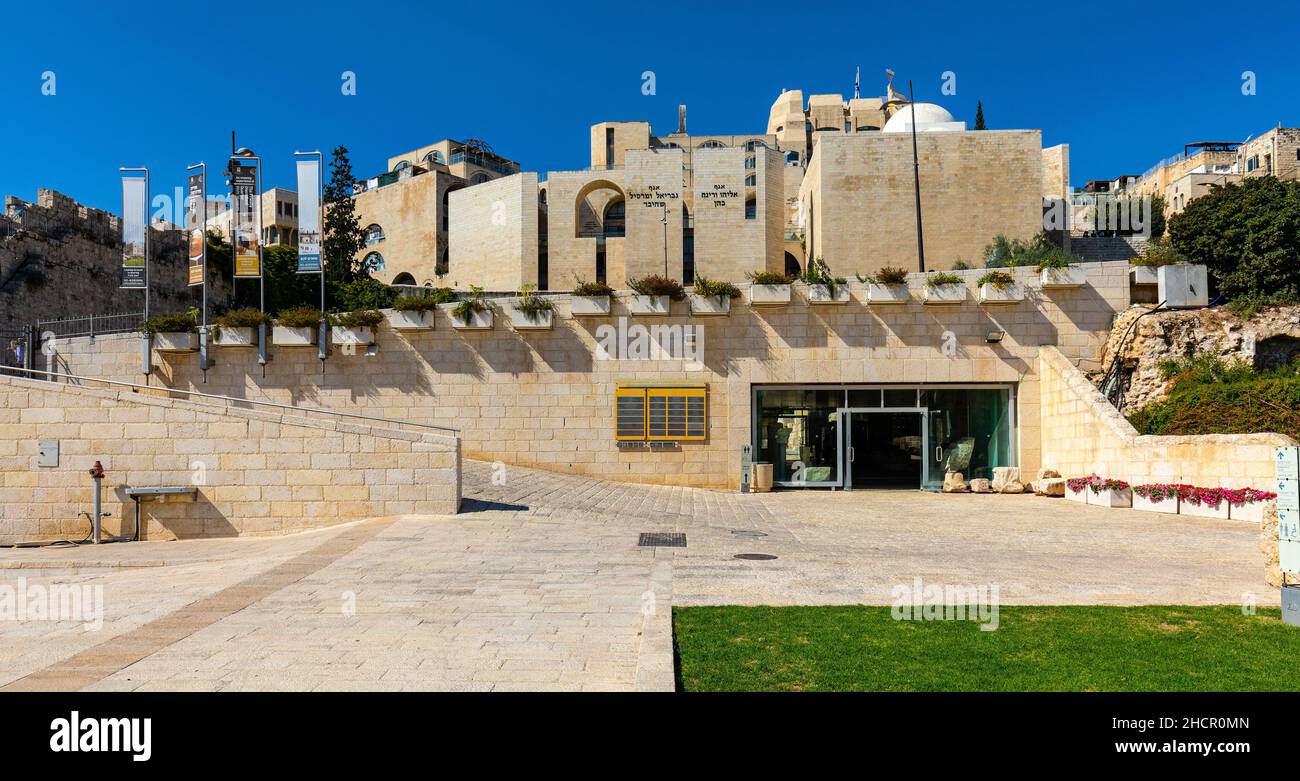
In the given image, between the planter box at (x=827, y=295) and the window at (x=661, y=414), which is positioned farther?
the window at (x=661, y=414)

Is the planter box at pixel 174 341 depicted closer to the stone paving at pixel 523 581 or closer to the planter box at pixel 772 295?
the stone paving at pixel 523 581

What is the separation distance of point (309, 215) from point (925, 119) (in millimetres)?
29708

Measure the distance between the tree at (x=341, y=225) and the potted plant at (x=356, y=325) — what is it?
99.8 ft

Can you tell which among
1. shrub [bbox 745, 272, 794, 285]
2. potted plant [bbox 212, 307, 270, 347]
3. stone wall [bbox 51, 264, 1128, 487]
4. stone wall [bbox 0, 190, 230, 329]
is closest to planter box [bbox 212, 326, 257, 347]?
potted plant [bbox 212, 307, 270, 347]

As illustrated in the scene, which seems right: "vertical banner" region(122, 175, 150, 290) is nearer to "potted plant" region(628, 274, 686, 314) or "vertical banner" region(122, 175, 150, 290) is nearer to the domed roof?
"potted plant" region(628, 274, 686, 314)

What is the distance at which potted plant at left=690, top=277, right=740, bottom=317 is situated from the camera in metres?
19.1

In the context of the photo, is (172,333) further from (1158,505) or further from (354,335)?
(1158,505)

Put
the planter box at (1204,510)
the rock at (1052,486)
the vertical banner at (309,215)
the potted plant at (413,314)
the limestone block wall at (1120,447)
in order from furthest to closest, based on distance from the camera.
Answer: the vertical banner at (309,215) → the potted plant at (413,314) → the rock at (1052,486) → the planter box at (1204,510) → the limestone block wall at (1120,447)

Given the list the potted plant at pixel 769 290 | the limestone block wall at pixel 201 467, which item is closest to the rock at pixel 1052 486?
the potted plant at pixel 769 290

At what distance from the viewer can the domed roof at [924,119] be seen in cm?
3784

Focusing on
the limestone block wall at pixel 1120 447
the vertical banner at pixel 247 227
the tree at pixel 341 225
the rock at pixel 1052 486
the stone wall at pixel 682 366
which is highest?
the tree at pixel 341 225

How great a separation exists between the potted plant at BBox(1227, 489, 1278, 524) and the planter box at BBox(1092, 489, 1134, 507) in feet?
6.57

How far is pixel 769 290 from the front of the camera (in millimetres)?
19062
